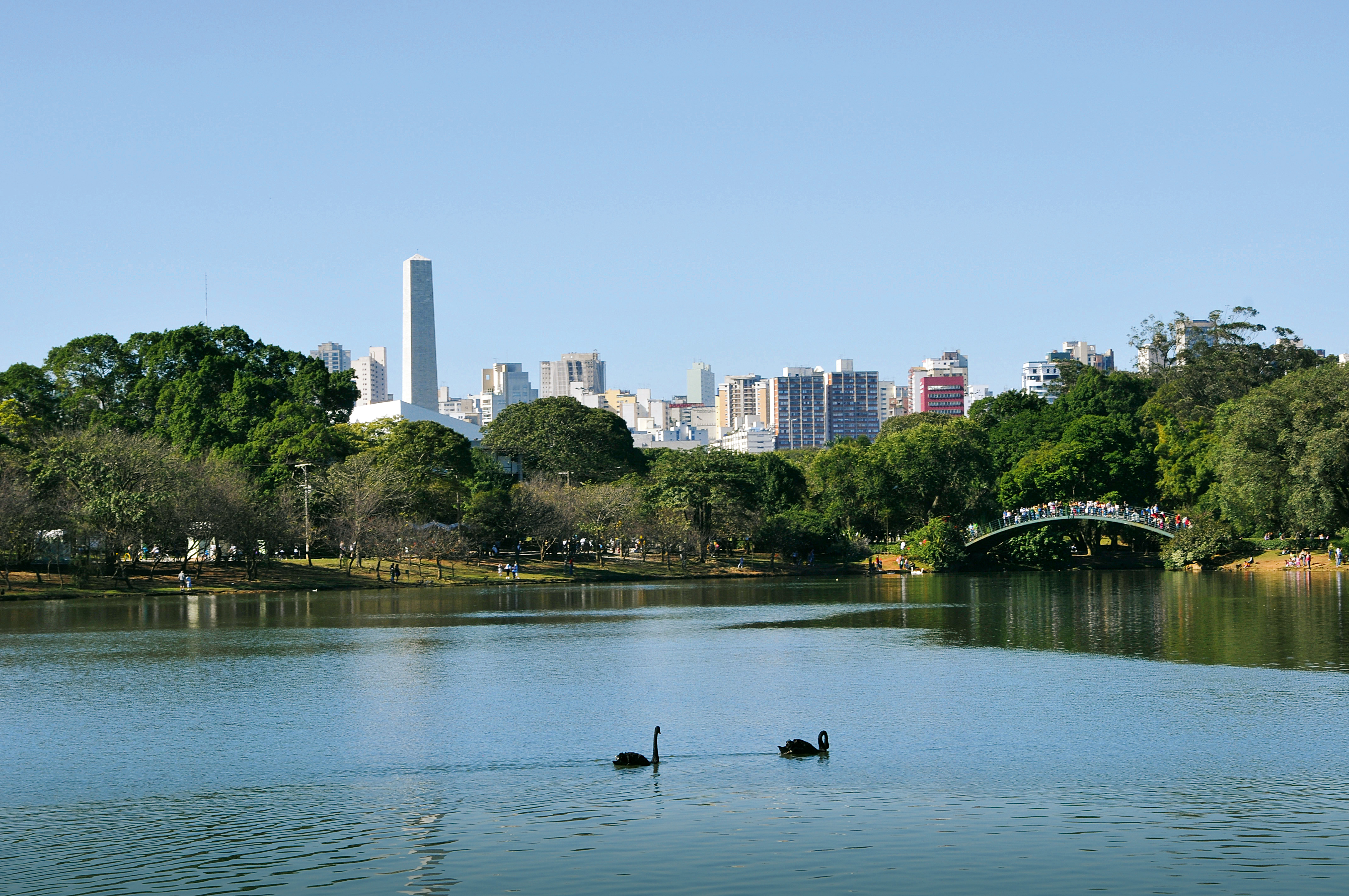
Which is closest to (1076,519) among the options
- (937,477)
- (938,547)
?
(938,547)

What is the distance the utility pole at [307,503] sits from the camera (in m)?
70.2

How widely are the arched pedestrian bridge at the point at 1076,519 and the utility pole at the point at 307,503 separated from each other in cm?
4033

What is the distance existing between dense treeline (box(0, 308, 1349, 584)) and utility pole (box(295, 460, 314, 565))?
353 mm

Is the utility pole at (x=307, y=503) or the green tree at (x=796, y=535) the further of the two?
the green tree at (x=796, y=535)

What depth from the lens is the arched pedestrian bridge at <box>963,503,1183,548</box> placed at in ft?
247

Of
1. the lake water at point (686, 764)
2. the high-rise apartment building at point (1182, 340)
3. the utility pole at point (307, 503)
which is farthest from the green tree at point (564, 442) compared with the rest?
the lake water at point (686, 764)

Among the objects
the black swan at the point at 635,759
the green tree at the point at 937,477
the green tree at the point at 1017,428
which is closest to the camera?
the black swan at the point at 635,759

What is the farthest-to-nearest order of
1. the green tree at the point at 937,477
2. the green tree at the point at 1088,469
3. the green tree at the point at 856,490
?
the green tree at the point at 856,490 → the green tree at the point at 937,477 → the green tree at the point at 1088,469

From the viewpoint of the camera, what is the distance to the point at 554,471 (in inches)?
4035

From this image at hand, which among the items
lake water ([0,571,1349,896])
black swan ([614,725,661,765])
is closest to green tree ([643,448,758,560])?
lake water ([0,571,1349,896])

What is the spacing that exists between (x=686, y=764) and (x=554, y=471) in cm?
8487

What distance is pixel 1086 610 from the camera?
45219mm

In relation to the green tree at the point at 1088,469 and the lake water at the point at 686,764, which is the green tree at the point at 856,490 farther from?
the lake water at the point at 686,764

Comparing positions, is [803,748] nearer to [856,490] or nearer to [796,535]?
[796,535]
